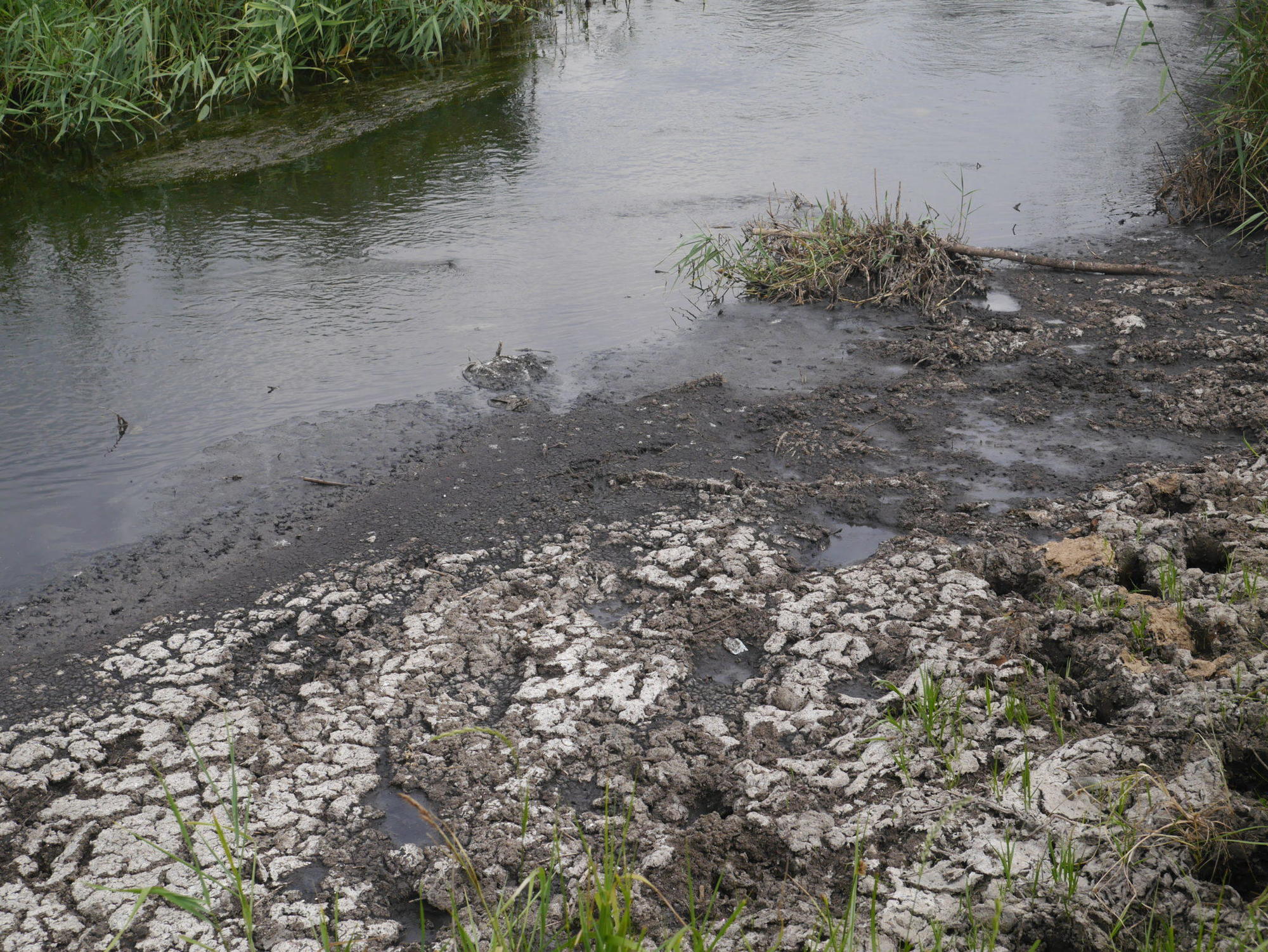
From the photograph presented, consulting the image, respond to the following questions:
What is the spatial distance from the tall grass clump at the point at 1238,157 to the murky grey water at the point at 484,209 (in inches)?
14.7

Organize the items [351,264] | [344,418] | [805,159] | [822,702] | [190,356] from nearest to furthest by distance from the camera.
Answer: [822,702] < [344,418] < [190,356] < [351,264] < [805,159]

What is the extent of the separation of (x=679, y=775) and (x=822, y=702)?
1.29 feet

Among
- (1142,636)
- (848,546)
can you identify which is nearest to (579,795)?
(848,546)

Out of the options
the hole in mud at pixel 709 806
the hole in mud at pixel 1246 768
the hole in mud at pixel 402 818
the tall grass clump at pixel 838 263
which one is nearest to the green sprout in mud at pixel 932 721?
the hole in mud at pixel 709 806

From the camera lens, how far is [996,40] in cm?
800

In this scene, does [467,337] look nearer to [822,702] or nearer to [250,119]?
[822,702]

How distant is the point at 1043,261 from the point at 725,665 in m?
3.04

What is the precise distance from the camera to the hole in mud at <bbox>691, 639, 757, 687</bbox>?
234 cm

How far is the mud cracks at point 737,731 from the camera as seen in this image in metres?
1.67

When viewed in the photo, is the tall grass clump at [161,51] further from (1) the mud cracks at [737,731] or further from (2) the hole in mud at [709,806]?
(2) the hole in mud at [709,806]

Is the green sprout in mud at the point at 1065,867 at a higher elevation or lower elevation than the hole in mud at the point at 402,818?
higher

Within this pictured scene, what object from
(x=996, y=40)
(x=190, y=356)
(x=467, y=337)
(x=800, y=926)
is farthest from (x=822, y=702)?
(x=996, y=40)

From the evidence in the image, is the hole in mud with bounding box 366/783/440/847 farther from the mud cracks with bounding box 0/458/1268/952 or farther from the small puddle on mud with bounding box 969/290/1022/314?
the small puddle on mud with bounding box 969/290/1022/314

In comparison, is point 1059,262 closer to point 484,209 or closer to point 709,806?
point 484,209
